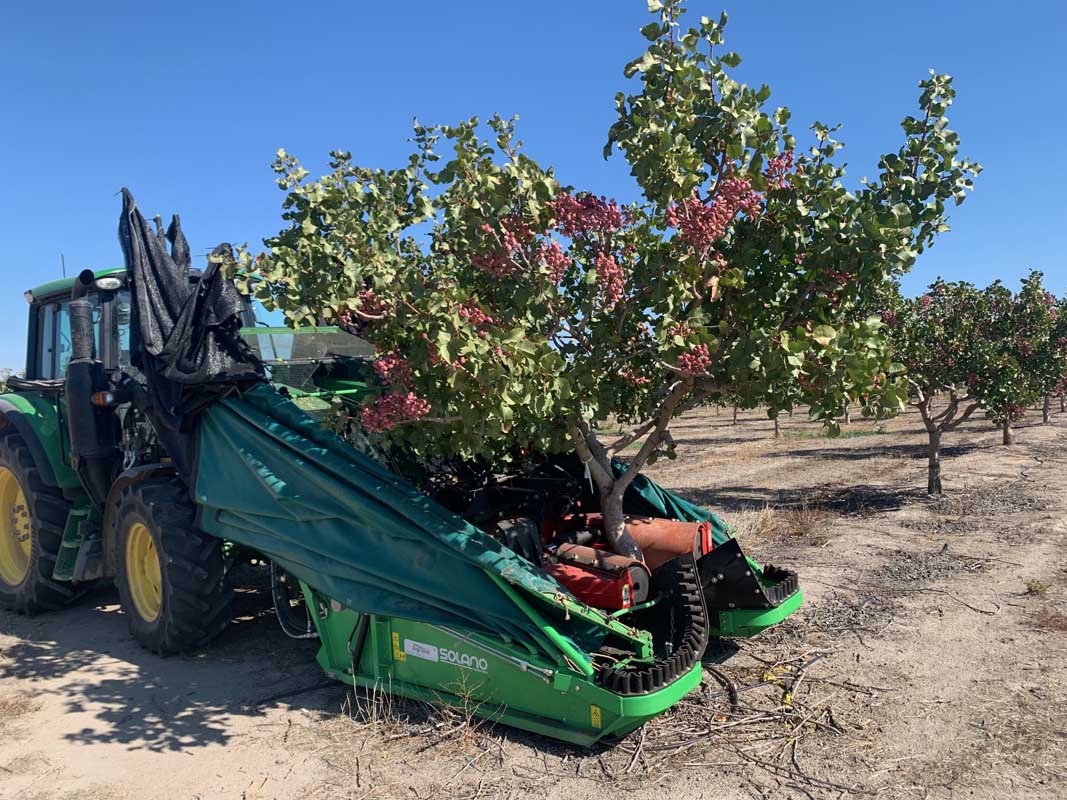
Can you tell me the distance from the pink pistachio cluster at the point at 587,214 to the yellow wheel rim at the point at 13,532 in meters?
5.65

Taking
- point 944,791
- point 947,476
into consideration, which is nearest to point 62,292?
point 944,791

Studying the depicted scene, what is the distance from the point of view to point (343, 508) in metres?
4.63

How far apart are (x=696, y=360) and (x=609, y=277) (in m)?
0.64

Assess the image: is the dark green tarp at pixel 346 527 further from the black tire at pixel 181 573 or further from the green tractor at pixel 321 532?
the black tire at pixel 181 573

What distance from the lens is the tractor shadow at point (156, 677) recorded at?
452cm

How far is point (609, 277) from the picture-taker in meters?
4.30

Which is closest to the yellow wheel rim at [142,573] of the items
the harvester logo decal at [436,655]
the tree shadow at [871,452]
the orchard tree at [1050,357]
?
the harvester logo decal at [436,655]

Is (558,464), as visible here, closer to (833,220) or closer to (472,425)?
(472,425)

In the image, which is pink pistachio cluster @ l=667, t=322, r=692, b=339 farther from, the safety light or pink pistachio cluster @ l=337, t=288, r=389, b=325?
the safety light

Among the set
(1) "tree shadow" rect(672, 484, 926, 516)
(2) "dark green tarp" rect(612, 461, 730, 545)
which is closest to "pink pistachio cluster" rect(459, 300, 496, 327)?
(2) "dark green tarp" rect(612, 461, 730, 545)

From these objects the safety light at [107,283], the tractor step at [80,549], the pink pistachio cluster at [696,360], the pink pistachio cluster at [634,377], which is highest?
the safety light at [107,283]

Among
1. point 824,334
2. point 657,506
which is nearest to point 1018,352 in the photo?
point 657,506

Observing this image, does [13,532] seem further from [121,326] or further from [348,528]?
[348,528]

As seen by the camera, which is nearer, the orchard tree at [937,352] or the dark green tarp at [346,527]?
the dark green tarp at [346,527]
